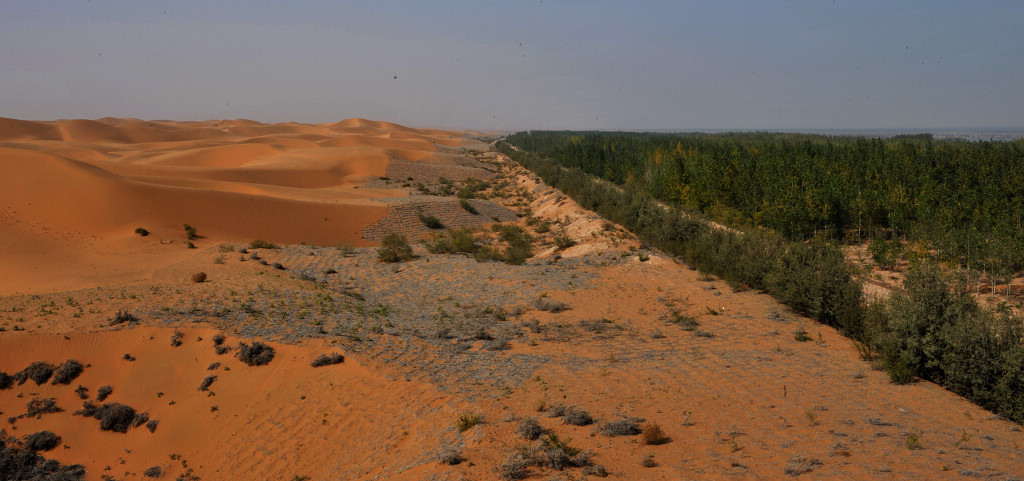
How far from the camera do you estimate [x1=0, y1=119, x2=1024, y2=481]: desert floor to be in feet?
26.1

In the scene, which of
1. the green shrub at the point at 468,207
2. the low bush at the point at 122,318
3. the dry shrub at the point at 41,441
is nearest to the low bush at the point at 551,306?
the low bush at the point at 122,318

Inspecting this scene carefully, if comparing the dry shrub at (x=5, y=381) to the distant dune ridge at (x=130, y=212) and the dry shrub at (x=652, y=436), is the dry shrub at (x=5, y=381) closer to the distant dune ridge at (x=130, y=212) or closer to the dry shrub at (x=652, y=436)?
the distant dune ridge at (x=130, y=212)

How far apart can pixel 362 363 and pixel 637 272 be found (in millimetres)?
12164

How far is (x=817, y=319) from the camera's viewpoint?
1516cm

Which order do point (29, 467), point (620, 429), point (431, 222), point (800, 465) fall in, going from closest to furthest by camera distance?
point (800, 465) < point (620, 429) < point (29, 467) < point (431, 222)

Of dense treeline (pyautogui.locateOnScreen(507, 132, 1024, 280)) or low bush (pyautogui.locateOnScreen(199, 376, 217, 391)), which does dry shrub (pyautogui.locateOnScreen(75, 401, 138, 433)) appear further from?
dense treeline (pyautogui.locateOnScreen(507, 132, 1024, 280))

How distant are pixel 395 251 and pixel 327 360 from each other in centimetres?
1268

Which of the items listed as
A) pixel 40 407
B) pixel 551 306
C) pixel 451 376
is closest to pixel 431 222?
pixel 551 306

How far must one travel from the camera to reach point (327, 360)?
11594 mm

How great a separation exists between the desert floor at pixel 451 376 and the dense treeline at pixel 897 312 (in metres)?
0.53

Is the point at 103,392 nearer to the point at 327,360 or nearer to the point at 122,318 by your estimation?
the point at 122,318

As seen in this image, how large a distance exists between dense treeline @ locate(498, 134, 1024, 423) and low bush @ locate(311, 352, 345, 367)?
11269mm

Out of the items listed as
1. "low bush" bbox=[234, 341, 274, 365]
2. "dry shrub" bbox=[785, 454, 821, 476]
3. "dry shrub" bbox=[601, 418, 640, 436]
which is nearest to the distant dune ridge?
"low bush" bbox=[234, 341, 274, 365]

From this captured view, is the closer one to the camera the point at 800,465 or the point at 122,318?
the point at 800,465
